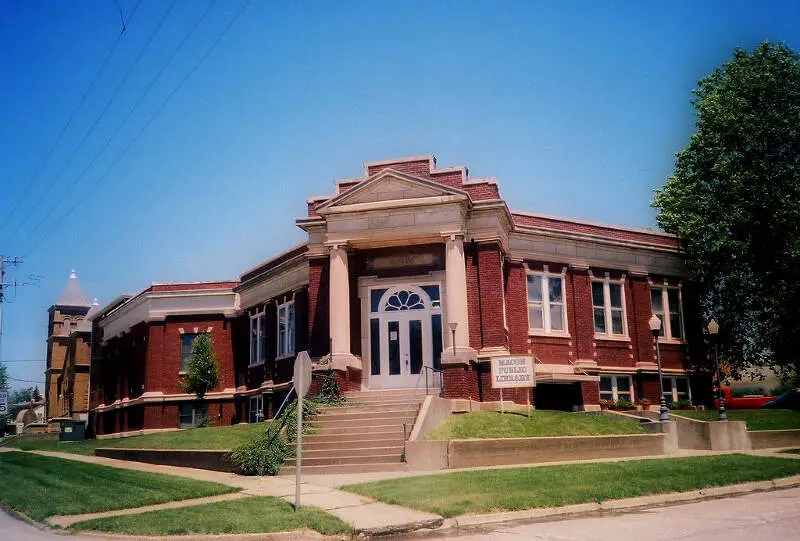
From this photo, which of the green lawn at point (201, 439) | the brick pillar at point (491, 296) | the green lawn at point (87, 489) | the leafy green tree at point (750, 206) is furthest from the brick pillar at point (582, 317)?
the green lawn at point (87, 489)

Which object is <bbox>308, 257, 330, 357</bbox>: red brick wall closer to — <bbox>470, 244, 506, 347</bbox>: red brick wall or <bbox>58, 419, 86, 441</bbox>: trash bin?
<bbox>470, 244, 506, 347</bbox>: red brick wall

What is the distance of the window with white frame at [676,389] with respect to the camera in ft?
96.9

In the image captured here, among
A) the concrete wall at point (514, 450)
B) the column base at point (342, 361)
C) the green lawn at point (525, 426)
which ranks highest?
the column base at point (342, 361)

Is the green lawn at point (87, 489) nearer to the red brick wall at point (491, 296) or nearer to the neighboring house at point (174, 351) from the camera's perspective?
the red brick wall at point (491, 296)

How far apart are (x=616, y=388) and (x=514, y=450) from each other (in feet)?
42.0

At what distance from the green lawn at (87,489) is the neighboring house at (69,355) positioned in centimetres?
3690

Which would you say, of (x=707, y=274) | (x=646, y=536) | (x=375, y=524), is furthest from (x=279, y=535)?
(x=707, y=274)

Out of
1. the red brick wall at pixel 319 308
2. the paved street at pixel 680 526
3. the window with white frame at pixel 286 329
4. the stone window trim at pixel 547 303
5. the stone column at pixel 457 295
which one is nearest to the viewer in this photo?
the paved street at pixel 680 526

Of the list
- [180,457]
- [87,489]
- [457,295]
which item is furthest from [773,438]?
[87,489]

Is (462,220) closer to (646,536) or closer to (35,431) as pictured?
(646,536)

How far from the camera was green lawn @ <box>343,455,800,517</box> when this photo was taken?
11.6 m

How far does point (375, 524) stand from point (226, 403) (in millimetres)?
25162

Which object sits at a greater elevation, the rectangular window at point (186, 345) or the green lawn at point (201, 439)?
the rectangular window at point (186, 345)

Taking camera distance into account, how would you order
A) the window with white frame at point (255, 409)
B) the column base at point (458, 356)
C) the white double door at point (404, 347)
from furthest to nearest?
the window with white frame at point (255, 409), the white double door at point (404, 347), the column base at point (458, 356)
